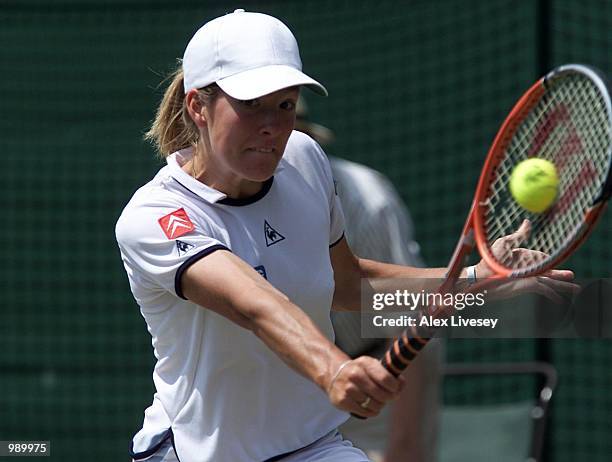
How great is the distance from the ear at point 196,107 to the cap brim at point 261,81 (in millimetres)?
105

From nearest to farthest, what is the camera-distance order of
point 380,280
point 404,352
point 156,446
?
1. point 404,352
2. point 156,446
3. point 380,280

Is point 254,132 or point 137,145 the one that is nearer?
point 254,132

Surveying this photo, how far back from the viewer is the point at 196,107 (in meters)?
2.91

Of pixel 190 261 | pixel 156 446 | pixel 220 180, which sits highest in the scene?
pixel 220 180

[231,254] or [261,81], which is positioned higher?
[261,81]

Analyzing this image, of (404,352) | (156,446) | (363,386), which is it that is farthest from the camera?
(156,446)

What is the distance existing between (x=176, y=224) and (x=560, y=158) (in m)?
0.78

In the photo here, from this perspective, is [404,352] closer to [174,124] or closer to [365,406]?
[365,406]

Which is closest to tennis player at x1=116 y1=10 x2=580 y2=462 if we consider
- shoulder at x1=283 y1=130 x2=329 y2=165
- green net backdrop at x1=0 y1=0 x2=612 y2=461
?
shoulder at x1=283 y1=130 x2=329 y2=165

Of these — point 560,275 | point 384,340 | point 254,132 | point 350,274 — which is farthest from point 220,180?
point 384,340

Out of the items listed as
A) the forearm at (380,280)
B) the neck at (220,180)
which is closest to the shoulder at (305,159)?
the neck at (220,180)

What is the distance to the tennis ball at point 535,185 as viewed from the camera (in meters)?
2.76

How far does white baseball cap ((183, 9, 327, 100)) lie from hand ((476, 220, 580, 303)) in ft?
1.64

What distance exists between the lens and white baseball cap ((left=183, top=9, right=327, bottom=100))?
2.75 m
